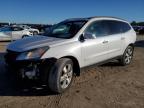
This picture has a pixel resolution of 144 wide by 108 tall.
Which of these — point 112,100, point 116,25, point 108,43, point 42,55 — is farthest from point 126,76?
point 42,55

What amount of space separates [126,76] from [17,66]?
11.3ft

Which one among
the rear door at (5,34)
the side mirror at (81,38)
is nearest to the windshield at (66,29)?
the side mirror at (81,38)

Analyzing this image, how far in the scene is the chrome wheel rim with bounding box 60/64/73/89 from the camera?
18.9 feet

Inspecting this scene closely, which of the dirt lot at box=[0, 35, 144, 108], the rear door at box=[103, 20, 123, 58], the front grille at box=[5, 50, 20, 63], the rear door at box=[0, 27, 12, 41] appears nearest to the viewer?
the dirt lot at box=[0, 35, 144, 108]

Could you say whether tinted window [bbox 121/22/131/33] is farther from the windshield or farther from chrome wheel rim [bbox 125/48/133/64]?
the windshield

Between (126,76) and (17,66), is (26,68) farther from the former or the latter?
(126,76)

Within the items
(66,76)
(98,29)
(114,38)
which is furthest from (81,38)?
(114,38)

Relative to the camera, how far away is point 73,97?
5527mm

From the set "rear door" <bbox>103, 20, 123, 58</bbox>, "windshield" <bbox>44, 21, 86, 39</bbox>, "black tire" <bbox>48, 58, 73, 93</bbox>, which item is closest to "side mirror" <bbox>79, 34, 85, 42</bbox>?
"windshield" <bbox>44, 21, 86, 39</bbox>

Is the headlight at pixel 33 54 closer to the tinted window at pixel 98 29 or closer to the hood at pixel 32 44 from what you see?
the hood at pixel 32 44

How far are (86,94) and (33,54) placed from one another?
1485mm

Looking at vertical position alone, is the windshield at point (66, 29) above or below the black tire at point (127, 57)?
above

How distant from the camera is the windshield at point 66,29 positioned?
21.4 feet

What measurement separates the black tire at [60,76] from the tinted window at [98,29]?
1.23 meters
